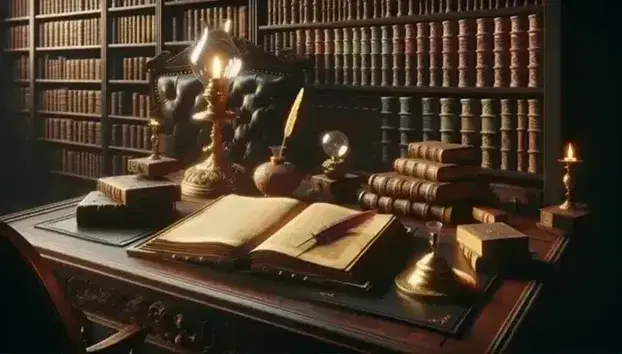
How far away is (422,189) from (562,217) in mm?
412

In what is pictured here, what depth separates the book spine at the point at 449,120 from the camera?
2551 mm

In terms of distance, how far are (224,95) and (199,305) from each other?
1.00 m

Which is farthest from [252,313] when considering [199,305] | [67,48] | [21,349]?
[67,48]

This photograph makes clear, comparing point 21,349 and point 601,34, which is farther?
point 601,34

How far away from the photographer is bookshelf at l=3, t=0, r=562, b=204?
232cm

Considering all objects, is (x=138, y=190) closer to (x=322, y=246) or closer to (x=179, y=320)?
(x=179, y=320)

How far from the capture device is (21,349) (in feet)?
3.26

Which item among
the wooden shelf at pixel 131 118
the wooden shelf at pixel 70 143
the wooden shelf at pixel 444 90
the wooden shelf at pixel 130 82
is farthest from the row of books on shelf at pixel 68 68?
the wooden shelf at pixel 444 90

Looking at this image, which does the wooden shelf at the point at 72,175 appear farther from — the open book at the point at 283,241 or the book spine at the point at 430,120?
the open book at the point at 283,241

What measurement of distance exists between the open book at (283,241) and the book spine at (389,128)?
1137mm

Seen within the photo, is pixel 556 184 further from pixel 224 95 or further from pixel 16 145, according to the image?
pixel 16 145

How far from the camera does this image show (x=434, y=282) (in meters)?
1.23

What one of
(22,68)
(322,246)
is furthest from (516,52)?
(22,68)

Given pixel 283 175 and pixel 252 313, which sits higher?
pixel 283 175
